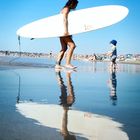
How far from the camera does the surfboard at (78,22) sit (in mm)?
9750

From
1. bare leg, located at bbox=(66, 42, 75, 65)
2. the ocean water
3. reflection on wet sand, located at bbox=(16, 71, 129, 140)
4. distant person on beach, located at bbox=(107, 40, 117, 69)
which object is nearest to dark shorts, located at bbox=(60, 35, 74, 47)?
bare leg, located at bbox=(66, 42, 75, 65)

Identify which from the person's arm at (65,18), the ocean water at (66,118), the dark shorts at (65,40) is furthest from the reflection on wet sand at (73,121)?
the dark shorts at (65,40)

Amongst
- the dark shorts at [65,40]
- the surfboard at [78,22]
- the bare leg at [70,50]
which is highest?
the surfboard at [78,22]

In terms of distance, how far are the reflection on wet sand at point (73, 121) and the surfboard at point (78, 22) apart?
21.5 ft

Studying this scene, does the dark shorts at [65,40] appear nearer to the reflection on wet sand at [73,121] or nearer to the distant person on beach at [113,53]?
the distant person on beach at [113,53]

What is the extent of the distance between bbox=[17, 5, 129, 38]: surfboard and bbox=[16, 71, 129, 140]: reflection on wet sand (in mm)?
6549

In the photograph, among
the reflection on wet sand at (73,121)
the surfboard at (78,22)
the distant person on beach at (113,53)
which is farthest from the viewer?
the distant person on beach at (113,53)

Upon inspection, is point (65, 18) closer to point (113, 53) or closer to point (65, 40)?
point (65, 40)

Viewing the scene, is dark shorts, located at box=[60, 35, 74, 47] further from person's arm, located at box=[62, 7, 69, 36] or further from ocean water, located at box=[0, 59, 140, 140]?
ocean water, located at box=[0, 59, 140, 140]

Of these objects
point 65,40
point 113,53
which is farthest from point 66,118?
point 113,53

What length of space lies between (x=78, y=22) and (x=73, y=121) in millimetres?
7599

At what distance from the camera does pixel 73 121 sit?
2637mm

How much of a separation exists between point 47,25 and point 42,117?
7.98 meters

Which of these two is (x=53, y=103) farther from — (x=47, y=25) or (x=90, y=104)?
(x=47, y=25)
